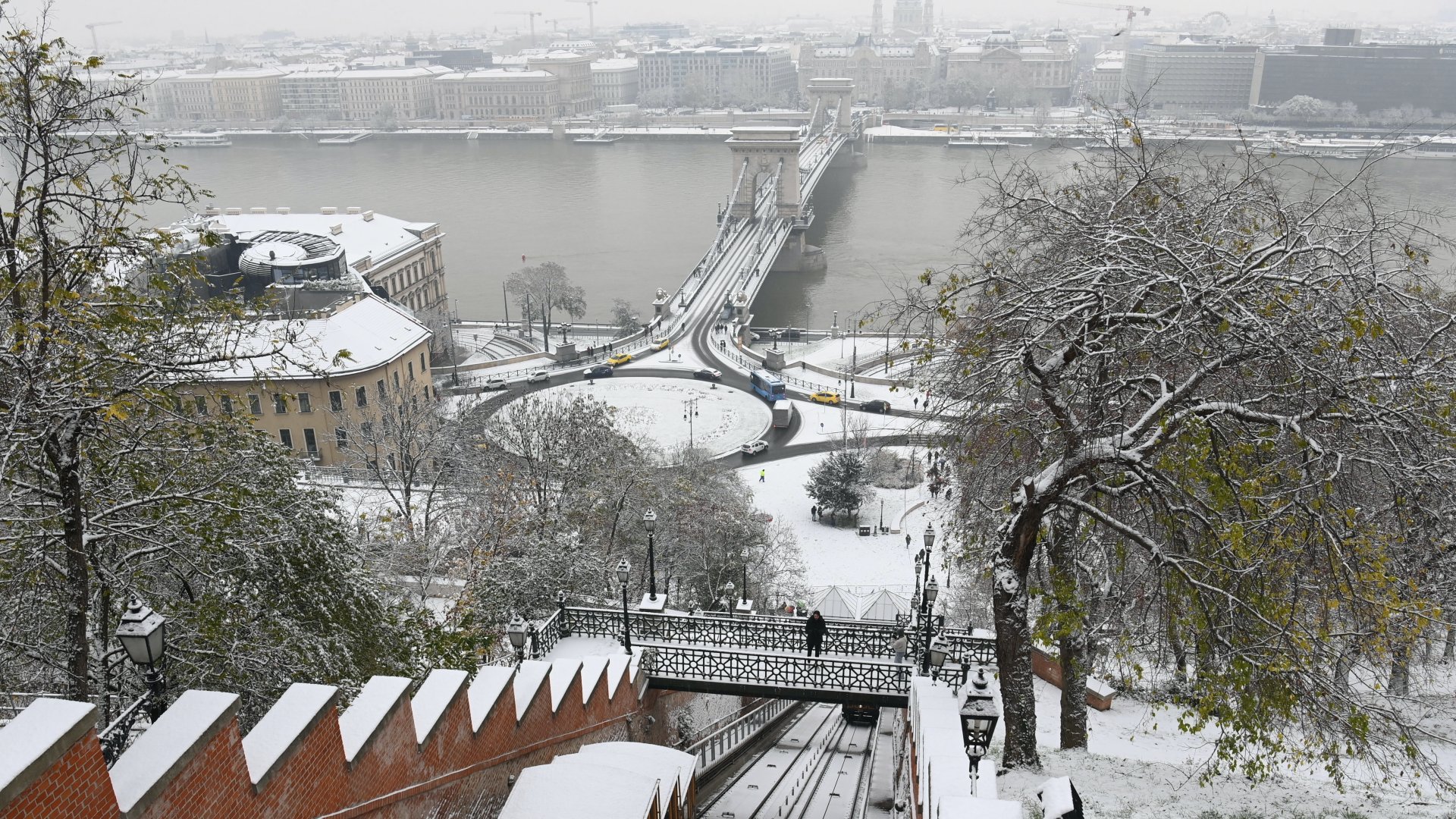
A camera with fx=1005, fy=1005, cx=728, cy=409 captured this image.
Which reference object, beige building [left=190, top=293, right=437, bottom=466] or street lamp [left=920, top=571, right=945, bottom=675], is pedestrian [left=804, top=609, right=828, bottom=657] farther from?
beige building [left=190, top=293, right=437, bottom=466]

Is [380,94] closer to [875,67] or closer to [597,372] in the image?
[875,67]

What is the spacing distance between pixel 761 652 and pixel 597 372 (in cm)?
3490

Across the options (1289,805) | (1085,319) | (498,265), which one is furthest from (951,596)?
(498,265)

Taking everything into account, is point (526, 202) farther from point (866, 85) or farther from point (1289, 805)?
point (866, 85)

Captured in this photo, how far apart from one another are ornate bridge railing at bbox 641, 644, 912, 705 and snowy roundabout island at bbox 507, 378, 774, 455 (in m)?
22.9

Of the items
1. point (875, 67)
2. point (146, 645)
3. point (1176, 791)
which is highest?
point (875, 67)

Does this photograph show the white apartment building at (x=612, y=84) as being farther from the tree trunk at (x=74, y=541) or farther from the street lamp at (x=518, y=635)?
the tree trunk at (x=74, y=541)

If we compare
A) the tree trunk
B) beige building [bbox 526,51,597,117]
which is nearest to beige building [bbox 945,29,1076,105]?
beige building [bbox 526,51,597,117]

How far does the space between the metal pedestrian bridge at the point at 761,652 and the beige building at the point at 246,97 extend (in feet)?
542

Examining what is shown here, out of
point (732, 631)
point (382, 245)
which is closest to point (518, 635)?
point (732, 631)

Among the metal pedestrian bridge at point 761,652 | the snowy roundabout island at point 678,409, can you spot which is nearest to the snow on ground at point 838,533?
the snowy roundabout island at point 678,409

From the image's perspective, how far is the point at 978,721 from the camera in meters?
7.64

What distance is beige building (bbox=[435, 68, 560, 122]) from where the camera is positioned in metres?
156

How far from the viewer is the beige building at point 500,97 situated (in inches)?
6161
